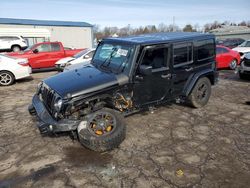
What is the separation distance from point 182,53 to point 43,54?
370 inches

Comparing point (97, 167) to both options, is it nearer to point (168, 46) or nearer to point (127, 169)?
point (127, 169)

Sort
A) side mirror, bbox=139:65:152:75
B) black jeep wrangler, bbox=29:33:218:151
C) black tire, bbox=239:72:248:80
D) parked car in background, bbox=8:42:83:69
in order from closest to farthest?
black jeep wrangler, bbox=29:33:218:151
side mirror, bbox=139:65:152:75
black tire, bbox=239:72:248:80
parked car in background, bbox=8:42:83:69

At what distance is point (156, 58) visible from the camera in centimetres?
489

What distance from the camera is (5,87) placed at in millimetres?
9102

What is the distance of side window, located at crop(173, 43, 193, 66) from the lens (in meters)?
5.14

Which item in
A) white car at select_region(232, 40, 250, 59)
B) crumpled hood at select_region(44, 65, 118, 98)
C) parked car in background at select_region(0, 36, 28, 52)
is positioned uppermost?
parked car in background at select_region(0, 36, 28, 52)

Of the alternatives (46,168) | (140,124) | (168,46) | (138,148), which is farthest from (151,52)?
(46,168)

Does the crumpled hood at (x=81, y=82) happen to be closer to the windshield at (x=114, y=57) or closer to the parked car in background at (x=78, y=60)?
the windshield at (x=114, y=57)

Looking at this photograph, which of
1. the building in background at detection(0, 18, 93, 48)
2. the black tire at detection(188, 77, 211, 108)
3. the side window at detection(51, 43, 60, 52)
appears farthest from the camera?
the building in background at detection(0, 18, 93, 48)

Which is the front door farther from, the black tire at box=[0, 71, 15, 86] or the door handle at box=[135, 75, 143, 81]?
the black tire at box=[0, 71, 15, 86]

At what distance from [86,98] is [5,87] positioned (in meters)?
6.57

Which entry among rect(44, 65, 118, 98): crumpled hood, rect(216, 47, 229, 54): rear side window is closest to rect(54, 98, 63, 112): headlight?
rect(44, 65, 118, 98): crumpled hood

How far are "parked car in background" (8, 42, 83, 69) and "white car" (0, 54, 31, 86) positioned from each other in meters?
2.83

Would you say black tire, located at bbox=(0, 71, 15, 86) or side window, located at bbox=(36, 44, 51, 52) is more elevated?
side window, located at bbox=(36, 44, 51, 52)
